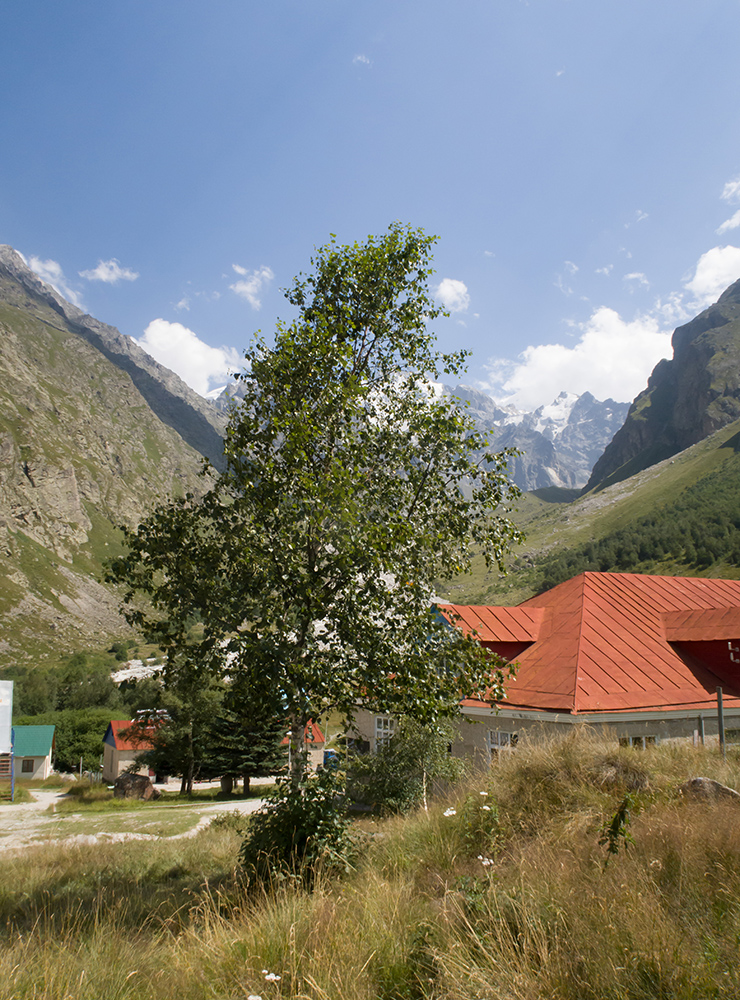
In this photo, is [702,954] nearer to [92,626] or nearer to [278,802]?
[278,802]

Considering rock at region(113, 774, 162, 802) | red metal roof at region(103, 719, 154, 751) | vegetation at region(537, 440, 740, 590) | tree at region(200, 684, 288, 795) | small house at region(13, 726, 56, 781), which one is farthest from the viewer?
vegetation at region(537, 440, 740, 590)

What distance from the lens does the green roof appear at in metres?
61.0

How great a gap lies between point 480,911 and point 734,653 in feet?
55.8

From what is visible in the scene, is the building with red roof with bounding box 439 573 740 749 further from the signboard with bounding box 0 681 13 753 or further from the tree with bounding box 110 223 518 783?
the signboard with bounding box 0 681 13 753

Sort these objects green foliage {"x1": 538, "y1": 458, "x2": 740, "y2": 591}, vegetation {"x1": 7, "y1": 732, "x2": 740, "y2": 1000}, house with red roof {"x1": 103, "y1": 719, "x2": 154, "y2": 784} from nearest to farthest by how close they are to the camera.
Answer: vegetation {"x1": 7, "y1": 732, "x2": 740, "y2": 1000} < house with red roof {"x1": 103, "y1": 719, "x2": 154, "y2": 784} < green foliage {"x1": 538, "y1": 458, "x2": 740, "y2": 591}

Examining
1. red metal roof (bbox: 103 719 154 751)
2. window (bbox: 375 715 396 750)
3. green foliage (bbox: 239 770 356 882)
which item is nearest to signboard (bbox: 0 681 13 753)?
red metal roof (bbox: 103 719 154 751)

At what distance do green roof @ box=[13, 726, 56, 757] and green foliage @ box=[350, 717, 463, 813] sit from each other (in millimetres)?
60191

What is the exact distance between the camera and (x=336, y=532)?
297 inches

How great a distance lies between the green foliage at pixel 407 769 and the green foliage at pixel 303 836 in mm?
9213

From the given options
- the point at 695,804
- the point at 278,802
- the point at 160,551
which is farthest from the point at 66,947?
the point at 695,804

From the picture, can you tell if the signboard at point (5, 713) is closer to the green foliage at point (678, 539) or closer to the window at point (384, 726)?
the window at point (384, 726)

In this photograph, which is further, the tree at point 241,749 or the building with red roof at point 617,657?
the tree at point 241,749

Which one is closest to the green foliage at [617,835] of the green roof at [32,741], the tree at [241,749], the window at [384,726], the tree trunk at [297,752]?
the tree trunk at [297,752]

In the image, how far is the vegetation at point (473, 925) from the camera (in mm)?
3658
